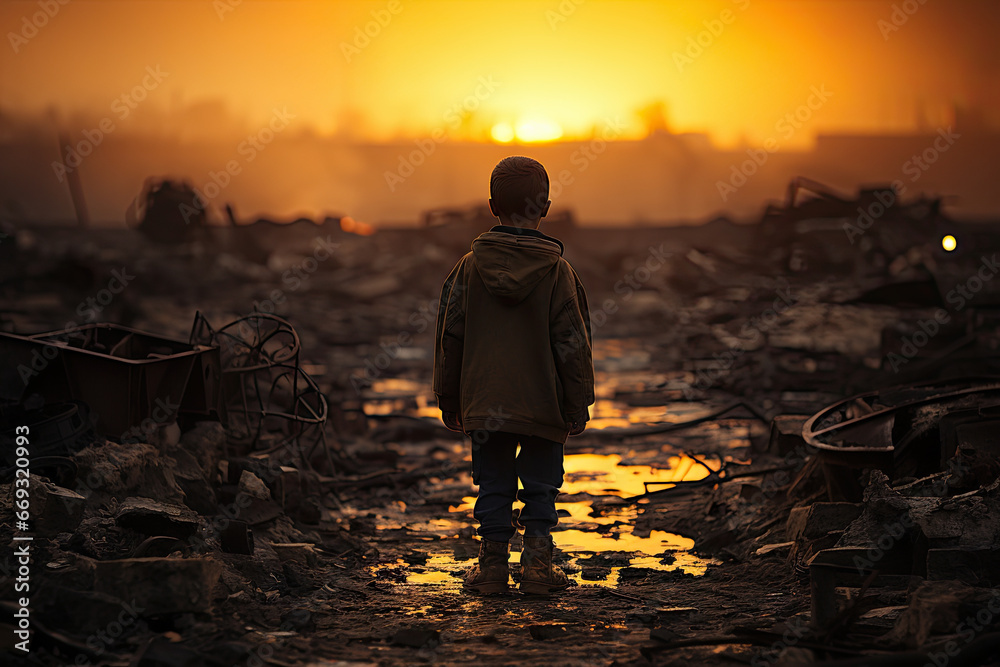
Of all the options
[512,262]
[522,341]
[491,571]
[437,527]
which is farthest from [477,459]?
[437,527]

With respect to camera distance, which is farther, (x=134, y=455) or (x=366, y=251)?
(x=366, y=251)

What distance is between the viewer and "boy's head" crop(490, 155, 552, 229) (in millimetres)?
3479

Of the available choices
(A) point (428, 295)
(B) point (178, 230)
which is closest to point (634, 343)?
(A) point (428, 295)

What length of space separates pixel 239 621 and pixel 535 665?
109cm

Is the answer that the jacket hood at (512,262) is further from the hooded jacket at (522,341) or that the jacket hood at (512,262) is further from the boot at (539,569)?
the boot at (539,569)

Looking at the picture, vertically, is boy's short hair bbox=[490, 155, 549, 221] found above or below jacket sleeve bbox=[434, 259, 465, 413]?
above

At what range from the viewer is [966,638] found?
2.38 m

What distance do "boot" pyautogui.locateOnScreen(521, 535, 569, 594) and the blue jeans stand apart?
4 cm

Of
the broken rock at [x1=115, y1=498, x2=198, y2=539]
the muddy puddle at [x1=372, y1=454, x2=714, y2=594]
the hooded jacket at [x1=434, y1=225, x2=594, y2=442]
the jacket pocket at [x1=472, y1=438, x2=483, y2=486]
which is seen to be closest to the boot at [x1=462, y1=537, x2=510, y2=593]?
the muddy puddle at [x1=372, y1=454, x2=714, y2=594]

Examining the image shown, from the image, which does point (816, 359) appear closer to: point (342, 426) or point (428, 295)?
point (342, 426)

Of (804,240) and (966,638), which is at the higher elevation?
(804,240)

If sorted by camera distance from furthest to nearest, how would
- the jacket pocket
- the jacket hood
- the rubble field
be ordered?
the jacket pocket < the jacket hood < the rubble field

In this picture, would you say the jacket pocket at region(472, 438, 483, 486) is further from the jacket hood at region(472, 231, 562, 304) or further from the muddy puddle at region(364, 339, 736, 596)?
the jacket hood at region(472, 231, 562, 304)

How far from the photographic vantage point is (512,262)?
3.42 metres
